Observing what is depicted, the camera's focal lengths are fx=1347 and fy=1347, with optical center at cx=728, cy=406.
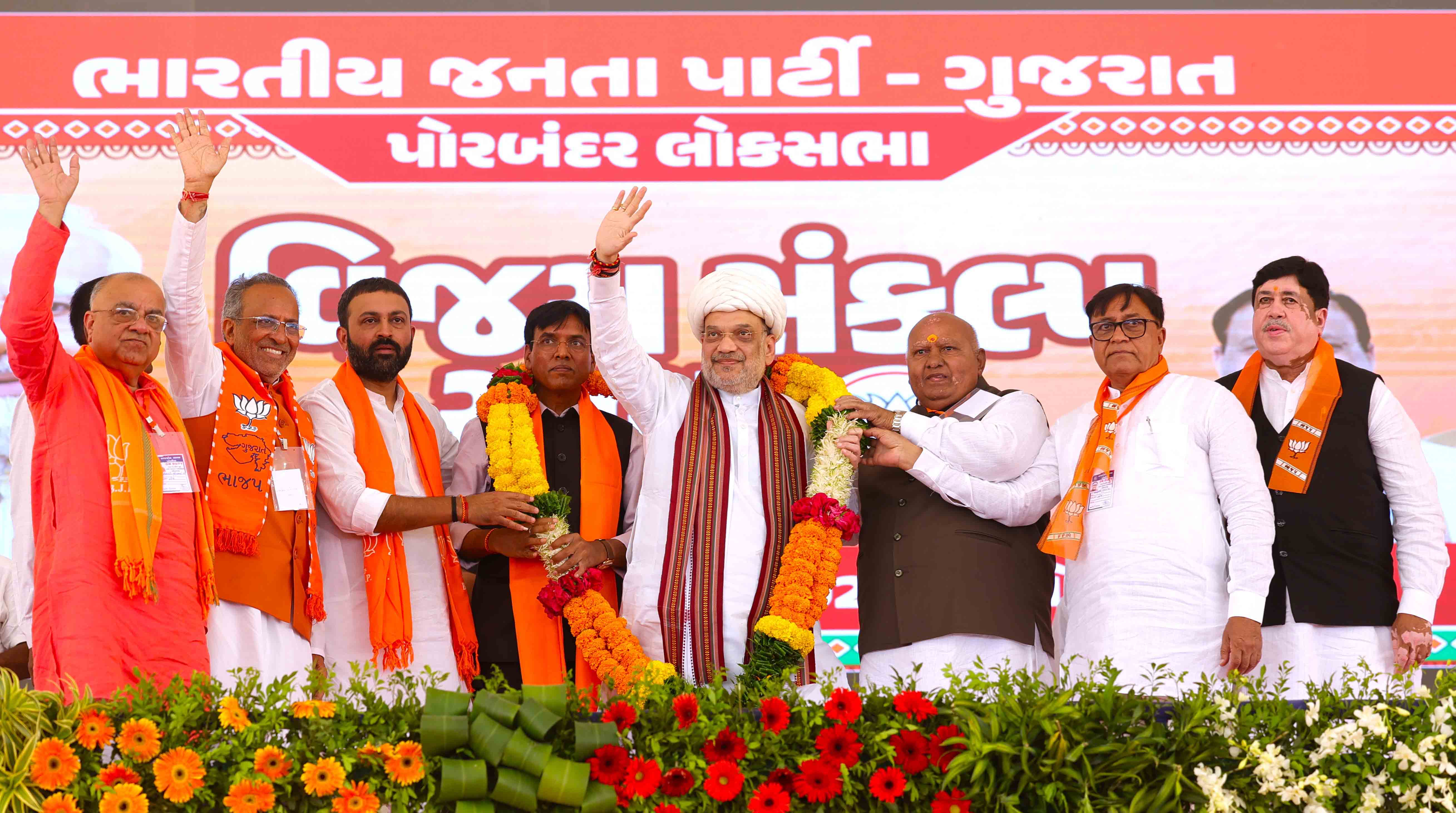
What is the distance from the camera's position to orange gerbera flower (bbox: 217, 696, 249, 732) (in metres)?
2.18

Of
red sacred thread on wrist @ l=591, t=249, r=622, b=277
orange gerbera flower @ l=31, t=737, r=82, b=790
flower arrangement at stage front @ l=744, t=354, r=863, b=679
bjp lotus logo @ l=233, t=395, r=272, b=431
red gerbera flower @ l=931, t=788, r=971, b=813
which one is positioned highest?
red sacred thread on wrist @ l=591, t=249, r=622, b=277

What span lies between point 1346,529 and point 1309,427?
0.27 meters

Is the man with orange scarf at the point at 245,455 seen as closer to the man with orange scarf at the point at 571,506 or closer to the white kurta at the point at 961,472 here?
the man with orange scarf at the point at 571,506

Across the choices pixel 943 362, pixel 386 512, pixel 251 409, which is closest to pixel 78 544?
pixel 251 409


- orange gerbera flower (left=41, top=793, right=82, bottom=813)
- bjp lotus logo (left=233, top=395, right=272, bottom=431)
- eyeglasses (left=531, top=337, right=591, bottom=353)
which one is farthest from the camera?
eyeglasses (left=531, top=337, right=591, bottom=353)

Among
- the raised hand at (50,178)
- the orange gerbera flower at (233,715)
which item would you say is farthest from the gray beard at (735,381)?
the orange gerbera flower at (233,715)

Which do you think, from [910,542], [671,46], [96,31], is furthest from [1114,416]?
[96,31]

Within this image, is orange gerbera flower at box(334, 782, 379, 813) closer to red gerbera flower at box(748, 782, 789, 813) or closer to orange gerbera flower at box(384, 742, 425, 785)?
orange gerbera flower at box(384, 742, 425, 785)

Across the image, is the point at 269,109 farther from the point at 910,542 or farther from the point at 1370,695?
the point at 1370,695

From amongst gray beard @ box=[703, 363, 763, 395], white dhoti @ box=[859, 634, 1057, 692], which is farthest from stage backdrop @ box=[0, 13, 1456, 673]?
white dhoti @ box=[859, 634, 1057, 692]

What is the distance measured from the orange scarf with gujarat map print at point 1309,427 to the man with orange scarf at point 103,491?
2.65 meters

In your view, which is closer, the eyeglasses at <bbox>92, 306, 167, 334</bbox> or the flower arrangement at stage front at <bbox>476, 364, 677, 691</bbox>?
the eyeglasses at <bbox>92, 306, 167, 334</bbox>

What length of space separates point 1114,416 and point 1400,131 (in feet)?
9.15

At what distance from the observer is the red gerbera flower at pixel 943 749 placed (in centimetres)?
223
